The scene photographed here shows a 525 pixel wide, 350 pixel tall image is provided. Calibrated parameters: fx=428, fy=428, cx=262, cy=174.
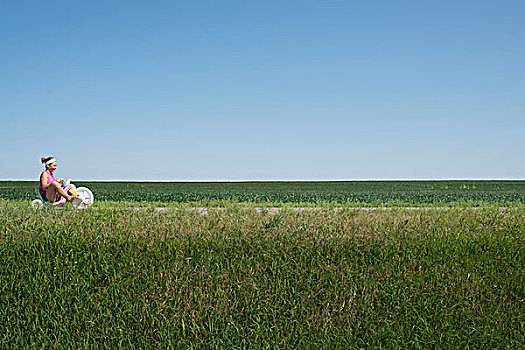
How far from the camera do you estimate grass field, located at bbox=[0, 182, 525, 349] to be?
219 inches

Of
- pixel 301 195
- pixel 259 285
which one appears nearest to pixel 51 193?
pixel 259 285

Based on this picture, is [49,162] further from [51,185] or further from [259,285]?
[259,285]

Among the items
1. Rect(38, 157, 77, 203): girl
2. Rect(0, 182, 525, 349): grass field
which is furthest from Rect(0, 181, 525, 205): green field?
Rect(0, 182, 525, 349): grass field

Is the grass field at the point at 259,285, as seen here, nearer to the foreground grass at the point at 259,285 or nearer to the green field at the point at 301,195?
the foreground grass at the point at 259,285

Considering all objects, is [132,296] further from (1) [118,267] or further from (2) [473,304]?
(2) [473,304]

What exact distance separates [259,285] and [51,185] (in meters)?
8.89

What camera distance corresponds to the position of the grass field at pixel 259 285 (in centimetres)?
557

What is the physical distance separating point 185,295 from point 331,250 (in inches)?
95.5

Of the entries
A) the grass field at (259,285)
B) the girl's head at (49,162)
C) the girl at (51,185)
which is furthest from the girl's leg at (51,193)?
the grass field at (259,285)

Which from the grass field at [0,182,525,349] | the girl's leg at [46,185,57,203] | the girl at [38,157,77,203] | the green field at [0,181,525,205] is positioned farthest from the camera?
the green field at [0,181,525,205]

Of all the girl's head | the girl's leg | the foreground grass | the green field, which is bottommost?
the foreground grass

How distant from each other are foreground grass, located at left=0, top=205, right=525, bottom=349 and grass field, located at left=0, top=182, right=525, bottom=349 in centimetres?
2

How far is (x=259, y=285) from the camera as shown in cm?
609

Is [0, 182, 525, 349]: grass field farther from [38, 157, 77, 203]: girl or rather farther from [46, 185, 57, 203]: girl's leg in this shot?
[46, 185, 57, 203]: girl's leg
